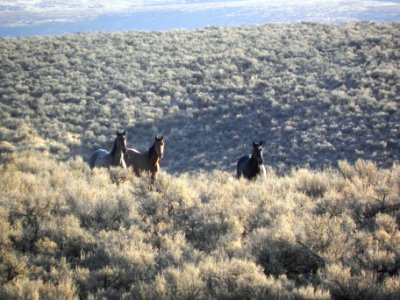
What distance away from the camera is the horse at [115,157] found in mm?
13125

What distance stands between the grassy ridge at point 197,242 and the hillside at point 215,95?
35.9 feet

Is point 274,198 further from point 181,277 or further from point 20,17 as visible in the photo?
point 20,17

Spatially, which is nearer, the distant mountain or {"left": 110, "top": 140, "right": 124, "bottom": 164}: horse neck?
{"left": 110, "top": 140, "right": 124, "bottom": 164}: horse neck

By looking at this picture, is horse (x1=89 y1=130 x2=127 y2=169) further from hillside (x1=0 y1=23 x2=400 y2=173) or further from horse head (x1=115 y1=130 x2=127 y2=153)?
hillside (x1=0 y1=23 x2=400 y2=173)

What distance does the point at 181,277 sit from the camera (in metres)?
5.81

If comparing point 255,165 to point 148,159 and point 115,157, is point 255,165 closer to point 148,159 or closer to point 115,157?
point 148,159

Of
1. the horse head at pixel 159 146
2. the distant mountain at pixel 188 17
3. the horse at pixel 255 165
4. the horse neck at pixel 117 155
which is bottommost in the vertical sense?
the horse at pixel 255 165

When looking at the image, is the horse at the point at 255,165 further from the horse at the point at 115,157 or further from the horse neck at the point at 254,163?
the horse at the point at 115,157

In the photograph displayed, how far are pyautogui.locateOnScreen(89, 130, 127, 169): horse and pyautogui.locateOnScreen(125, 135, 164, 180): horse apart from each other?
0.38 meters

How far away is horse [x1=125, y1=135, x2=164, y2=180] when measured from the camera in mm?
12852

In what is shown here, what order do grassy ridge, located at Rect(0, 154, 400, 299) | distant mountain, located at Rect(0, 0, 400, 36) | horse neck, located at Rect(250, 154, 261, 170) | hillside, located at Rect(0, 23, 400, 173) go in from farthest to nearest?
distant mountain, located at Rect(0, 0, 400, 36), hillside, located at Rect(0, 23, 400, 173), horse neck, located at Rect(250, 154, 261, 170), grassy ridge, located at Rect(0, 154, 400, 299)

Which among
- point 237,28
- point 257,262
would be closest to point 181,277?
point 257,262

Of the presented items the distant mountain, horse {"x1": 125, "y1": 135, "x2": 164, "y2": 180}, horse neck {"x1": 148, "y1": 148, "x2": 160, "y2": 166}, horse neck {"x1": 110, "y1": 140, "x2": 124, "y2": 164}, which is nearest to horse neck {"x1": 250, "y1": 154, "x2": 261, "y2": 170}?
horse {"x1": 125, "y1": 135, "x2": 164, "y2": 180}

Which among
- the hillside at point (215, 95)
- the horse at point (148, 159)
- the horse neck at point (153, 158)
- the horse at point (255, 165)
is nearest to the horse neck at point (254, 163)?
the horse at point (255, 165)
